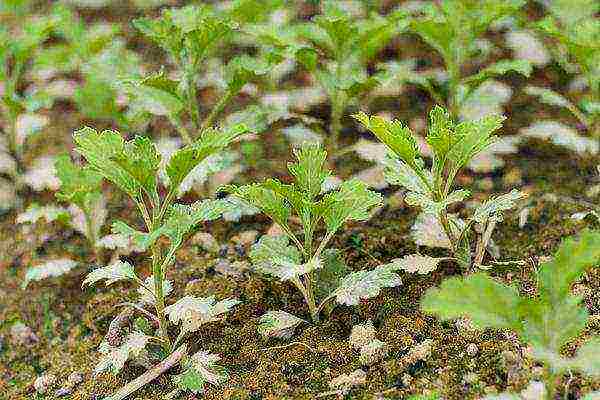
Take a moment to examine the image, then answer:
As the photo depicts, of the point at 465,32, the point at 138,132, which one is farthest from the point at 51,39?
the point at 465,32

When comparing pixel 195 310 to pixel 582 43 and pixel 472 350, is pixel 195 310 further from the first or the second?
pixel 582 43

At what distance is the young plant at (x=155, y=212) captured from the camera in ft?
7.07

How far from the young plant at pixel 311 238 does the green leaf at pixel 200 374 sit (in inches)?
6.5

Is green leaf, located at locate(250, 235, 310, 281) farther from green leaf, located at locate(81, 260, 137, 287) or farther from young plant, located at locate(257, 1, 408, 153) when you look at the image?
young plant, located at locate(257, 1, 408, 153)

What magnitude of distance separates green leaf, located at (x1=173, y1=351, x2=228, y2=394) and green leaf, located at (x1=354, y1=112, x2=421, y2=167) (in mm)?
781

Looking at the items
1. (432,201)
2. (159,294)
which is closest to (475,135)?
(432,201)

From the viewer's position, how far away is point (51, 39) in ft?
14.5

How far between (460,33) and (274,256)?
4.09ft

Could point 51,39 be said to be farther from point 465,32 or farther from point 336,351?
point 336,351

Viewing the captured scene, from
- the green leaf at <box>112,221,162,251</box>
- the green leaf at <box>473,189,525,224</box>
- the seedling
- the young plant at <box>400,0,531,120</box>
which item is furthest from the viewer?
the seedling

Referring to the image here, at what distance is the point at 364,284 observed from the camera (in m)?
2.29

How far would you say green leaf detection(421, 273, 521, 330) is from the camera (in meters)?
1.82

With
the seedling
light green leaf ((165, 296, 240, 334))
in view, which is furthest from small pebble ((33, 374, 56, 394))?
the seedling

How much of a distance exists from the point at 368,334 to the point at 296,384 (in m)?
0.25
